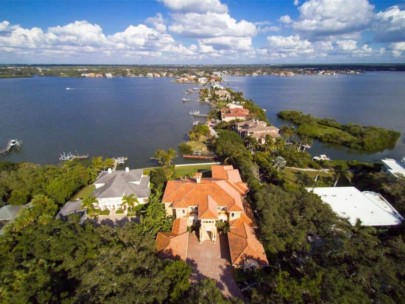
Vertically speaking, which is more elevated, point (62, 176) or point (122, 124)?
point (62, 176)

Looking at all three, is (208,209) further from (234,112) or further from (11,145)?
(234,112)

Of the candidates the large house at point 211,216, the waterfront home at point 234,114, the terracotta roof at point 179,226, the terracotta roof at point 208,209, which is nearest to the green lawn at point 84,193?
the large house at point 211,216

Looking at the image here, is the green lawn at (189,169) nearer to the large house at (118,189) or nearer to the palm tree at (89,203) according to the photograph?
the large house at (118,189)

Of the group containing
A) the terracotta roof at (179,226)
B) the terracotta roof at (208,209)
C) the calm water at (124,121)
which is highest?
the terracotta roof at (208,209)

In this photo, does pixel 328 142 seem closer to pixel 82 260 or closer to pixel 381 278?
pixel 381 278

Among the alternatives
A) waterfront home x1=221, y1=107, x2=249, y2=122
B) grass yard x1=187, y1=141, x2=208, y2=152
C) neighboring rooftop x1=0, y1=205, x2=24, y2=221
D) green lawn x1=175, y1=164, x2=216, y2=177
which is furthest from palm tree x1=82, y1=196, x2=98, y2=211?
waterfront home x1=221, y1=107, x2=249, y2=122

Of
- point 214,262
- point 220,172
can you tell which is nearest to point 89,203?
point 214,262

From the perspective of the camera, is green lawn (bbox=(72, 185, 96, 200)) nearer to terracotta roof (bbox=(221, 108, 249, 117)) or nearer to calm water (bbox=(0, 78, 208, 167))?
calm water (bbox=(0, 78, 208, 167))

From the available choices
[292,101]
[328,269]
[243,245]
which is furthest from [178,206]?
[292,101]
